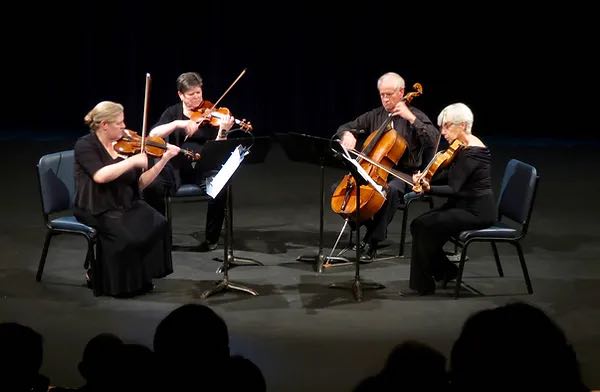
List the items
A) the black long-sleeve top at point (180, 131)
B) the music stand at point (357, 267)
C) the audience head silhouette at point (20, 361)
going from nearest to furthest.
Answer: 1. the audience head silhouette at point (20, 361)
2. the music stand at point (357, 267)
3. the black long-sleeve top at point (180, 131)

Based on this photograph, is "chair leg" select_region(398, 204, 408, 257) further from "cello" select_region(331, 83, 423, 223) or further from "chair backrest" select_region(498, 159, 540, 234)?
"chair backrest" select_region(498, 159, 540, 234)

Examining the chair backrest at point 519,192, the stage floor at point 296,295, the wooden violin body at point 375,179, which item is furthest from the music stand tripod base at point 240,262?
the chair backrest at point 519,192

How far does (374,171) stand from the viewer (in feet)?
19.3

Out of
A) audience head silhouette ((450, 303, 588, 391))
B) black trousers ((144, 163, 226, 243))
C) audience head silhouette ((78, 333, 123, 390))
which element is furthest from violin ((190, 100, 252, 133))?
audience head silhouette ((450, 303, 588, 391))

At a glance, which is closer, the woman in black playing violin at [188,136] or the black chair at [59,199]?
the black chair at [59,199]

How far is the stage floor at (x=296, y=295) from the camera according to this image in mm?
4672

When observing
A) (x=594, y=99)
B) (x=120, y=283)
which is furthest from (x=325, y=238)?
(x=594, y=99)

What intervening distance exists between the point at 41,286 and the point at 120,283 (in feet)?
1.89

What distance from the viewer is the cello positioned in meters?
5.93

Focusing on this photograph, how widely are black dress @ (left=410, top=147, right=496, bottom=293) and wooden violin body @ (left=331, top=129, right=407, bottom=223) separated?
0.42m

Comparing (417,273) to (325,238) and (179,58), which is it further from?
(179,58)

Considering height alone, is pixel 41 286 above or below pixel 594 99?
below

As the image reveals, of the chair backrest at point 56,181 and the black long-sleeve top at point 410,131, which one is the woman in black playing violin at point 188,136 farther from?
the black long-sleeve top at point 410,131

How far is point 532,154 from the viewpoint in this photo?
10188 millimetres
